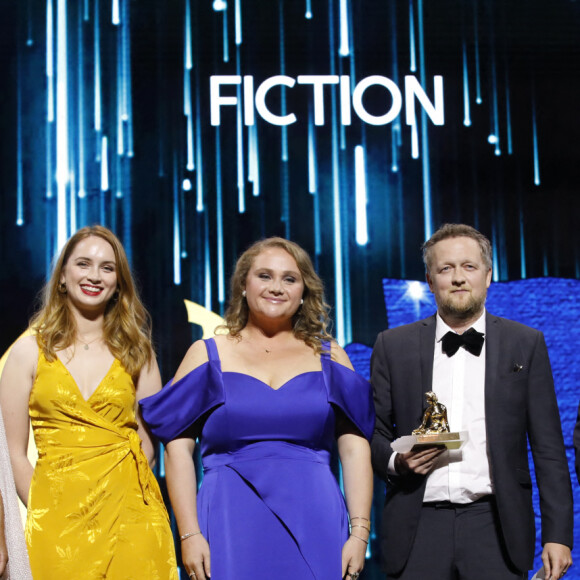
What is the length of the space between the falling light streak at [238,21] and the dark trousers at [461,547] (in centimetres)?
286

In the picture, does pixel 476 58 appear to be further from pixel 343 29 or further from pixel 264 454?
pixel 264 454

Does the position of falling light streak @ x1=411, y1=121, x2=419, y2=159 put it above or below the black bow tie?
above

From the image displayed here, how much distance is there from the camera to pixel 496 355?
2994mm

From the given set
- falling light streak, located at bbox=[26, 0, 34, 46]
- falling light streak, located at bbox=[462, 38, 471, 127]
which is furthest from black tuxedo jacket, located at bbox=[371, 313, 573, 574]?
falling light streak, located at bbox=[26, 0, 34, 46]

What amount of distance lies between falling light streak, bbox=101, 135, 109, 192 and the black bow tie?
2.22 m

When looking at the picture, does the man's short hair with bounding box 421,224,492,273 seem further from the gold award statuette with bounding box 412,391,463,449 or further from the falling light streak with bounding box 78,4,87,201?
the falling light streak with bounding box 78,4,87,201

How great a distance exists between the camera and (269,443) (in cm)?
288

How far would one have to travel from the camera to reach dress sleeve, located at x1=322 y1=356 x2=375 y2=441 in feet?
9.80

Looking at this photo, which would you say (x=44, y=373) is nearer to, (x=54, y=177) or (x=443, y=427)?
(x=443, y=427)

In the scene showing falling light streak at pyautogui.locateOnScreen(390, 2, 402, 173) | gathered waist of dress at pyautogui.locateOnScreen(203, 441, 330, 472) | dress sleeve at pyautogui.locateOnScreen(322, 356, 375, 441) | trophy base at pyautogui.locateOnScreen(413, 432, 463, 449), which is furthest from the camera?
falling light streak at pyautogui.locateOnScreen(390, 2, 402, 173)

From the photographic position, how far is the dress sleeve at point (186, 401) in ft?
9.58

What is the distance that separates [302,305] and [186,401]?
60 cm

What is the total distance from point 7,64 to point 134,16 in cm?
74

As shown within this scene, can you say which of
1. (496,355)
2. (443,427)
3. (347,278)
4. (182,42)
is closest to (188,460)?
(443,427)
